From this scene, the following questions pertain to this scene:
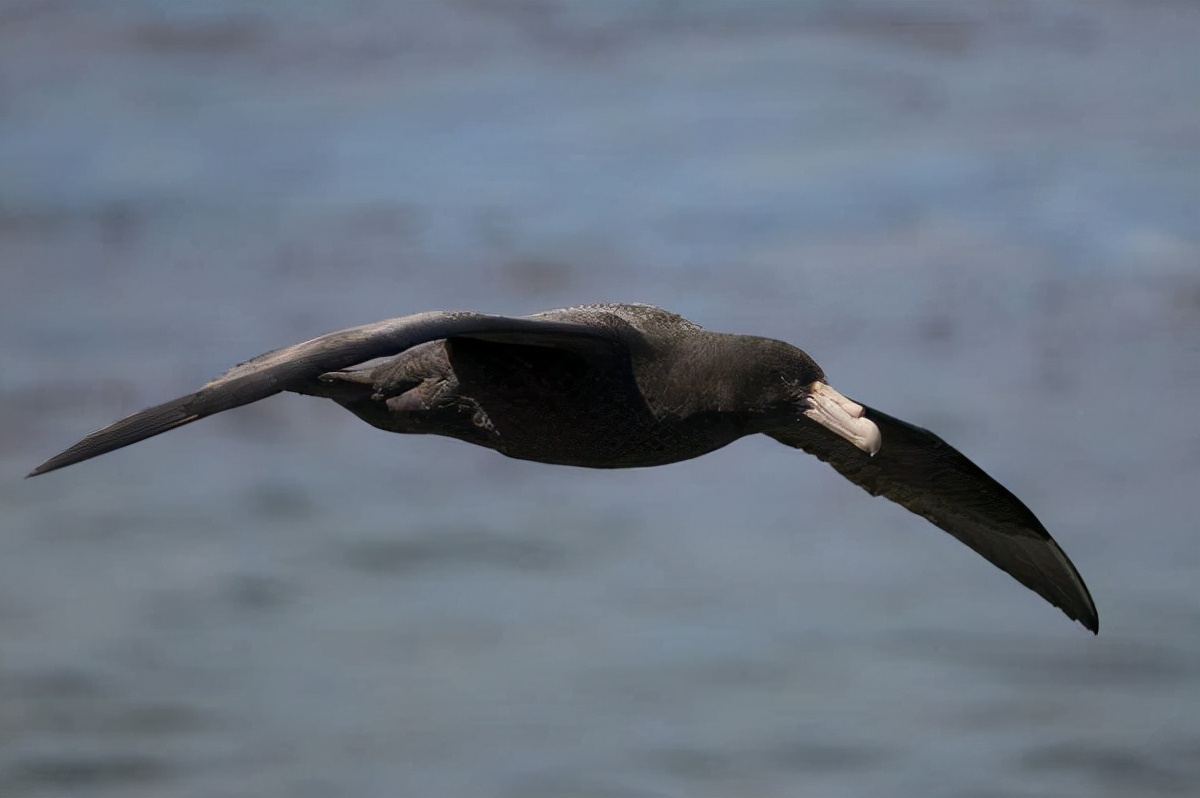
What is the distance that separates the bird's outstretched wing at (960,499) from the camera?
42.4 feet

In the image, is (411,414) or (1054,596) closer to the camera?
(411,414)

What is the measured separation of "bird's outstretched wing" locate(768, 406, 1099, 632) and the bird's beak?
56.4 inches

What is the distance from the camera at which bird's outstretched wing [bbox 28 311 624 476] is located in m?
9.57

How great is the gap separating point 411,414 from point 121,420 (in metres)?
2.18

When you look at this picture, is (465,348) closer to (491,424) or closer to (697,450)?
(491,424)

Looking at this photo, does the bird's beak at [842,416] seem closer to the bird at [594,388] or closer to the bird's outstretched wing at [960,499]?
the bird at [594,388]

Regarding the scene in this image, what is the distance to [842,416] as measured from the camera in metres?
11.0

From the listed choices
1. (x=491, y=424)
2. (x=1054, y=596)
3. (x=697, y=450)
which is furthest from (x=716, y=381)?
(x=1054, y=596)

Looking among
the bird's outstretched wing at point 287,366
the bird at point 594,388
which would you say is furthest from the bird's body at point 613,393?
the bird's outstretched wing at point 287,366

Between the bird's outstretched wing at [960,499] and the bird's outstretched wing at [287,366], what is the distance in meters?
3.12


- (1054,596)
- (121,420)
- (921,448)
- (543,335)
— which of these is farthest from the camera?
(1054,596)

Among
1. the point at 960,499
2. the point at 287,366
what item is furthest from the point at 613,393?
the point at 960,499

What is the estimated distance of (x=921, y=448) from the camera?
42.3ft

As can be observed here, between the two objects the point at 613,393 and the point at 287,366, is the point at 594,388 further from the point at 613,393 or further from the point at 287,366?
the point at 287,366
